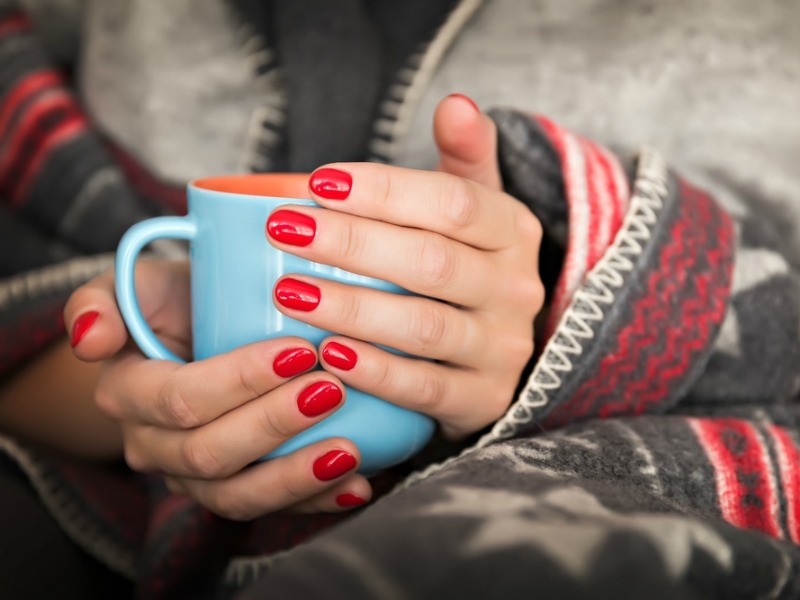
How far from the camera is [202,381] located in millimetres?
453

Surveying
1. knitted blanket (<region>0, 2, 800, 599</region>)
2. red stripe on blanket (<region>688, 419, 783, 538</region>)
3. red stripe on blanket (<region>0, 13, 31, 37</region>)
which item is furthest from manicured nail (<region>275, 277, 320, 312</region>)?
red stripe on blanket (<region>0, 13, 31, 37</region>)

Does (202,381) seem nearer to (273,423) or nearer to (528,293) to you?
(273,423)

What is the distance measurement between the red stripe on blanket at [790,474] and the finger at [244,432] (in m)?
0.27

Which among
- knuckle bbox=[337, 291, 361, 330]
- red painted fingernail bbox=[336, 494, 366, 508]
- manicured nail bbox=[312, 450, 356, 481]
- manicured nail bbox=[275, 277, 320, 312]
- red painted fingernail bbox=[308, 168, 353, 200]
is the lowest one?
red painted fingernail bbox=[336, 494, 366, 508]

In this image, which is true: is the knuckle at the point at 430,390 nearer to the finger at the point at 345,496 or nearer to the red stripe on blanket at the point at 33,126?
the finger at the point at 345,496

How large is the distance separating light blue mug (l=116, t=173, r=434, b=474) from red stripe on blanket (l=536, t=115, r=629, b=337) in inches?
5.4

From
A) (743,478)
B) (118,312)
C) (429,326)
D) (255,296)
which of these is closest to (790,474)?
(743,478)

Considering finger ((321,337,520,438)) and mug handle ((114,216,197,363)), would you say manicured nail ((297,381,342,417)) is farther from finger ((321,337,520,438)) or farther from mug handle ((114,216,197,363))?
mug handle ((114,216,197,363))

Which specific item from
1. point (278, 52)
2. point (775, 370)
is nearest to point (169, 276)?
point (278, 52)

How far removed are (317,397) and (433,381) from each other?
8cm

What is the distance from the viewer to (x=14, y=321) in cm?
68

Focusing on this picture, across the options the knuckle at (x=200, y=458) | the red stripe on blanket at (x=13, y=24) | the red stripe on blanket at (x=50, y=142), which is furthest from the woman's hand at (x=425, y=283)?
the red stripe on blanket at (x=13, y=24)

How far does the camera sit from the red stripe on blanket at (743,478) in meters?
0.44

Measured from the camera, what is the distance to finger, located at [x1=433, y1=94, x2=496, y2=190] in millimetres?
513
